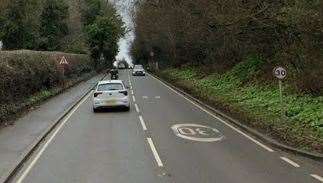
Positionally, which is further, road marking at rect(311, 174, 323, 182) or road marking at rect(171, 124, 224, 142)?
road marking at rect(171, 124, 224, 142)

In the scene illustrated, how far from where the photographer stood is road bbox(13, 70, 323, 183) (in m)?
12.4

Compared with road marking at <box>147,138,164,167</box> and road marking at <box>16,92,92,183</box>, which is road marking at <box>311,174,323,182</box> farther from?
road marking at <box>16,92,92,183</box>

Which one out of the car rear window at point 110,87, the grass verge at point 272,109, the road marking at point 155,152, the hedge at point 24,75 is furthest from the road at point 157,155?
the car rear window at point 110,87

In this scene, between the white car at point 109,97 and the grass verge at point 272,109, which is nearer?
the grass verge at point 272,109

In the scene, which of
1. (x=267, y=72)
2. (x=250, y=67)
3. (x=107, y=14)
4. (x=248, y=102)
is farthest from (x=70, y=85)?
(x=107, y=14)

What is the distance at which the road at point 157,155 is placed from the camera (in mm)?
12383

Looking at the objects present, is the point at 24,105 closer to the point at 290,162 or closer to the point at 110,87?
the point at 110,87

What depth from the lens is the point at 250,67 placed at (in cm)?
3681

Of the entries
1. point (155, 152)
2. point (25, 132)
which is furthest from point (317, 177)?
point (25, 132)

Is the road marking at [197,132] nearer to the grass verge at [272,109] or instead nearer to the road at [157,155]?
the road at [157,155]

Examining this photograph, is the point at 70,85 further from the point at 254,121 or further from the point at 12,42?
the point at 254,121

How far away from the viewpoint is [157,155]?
15.1m

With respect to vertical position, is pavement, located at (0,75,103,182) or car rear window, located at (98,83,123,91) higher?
car rear window, located at (98,83,123,91)

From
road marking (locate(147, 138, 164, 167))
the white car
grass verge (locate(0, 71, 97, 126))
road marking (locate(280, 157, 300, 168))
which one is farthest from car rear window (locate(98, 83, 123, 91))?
road marking (locate(280, 157, 300, 168))
